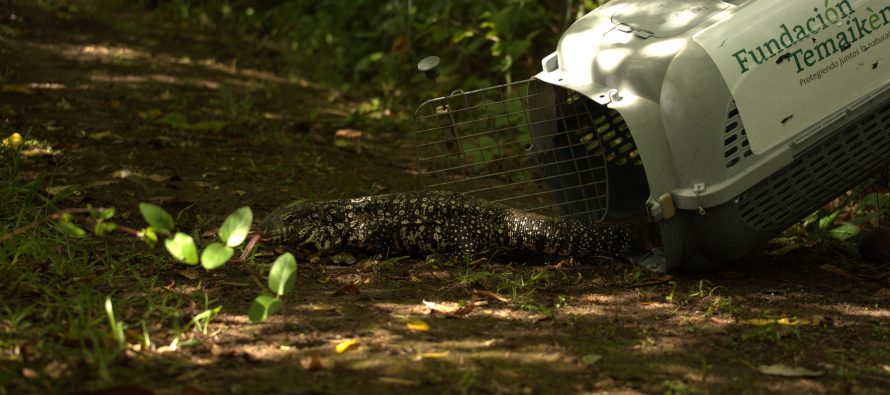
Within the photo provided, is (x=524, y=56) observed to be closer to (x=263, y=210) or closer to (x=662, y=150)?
(x=263, y=210)

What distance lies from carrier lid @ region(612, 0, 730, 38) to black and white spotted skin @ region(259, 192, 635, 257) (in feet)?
3.54

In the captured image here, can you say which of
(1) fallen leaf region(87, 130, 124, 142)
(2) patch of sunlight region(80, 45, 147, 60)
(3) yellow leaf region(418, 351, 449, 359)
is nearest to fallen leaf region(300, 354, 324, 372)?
(3) yellow leaf region(418, 351, 449, 359)

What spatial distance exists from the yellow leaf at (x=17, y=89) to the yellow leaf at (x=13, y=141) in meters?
1.50

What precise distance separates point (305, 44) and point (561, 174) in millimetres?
6012

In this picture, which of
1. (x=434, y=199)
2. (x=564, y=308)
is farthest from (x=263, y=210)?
(x=564, y=308)

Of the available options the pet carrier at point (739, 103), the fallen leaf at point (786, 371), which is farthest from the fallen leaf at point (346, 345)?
the fallen leaf at point (786, 371)

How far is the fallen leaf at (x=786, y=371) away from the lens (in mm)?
3111

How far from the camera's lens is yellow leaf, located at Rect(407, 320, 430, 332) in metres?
3.41

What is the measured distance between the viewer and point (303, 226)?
469cm

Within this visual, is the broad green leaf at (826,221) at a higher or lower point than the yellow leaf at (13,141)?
lower

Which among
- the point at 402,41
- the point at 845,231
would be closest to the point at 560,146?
the point at 845,231

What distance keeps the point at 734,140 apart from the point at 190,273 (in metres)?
2.51

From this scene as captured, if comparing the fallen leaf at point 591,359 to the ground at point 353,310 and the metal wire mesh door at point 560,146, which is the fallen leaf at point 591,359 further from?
the metal wire mesh door at point 560,146

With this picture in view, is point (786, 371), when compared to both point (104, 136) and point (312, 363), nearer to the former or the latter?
point (312, 363)
